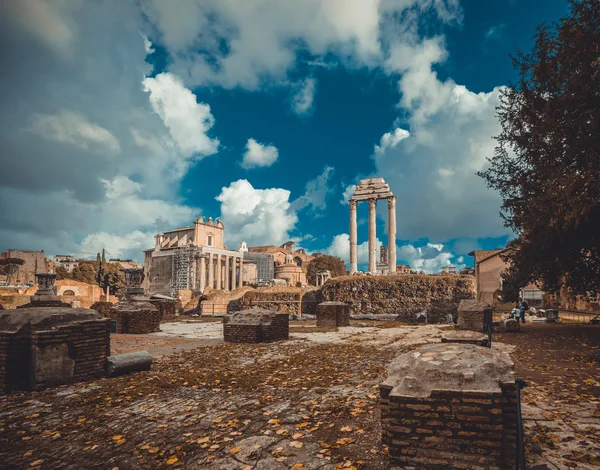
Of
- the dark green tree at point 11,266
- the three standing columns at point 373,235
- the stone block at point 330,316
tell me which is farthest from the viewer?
the dark green tree at point 11,266

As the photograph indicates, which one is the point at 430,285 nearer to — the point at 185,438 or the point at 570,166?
the point at 570,166

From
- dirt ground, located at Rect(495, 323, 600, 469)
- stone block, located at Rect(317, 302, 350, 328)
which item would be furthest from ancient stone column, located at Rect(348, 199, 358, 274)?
dirt ground, located at Rect(495, 323, 600, 469)

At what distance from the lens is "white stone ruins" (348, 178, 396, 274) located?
38.6m

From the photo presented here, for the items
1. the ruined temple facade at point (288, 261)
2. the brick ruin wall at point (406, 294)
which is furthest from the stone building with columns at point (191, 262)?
the brick ruin wall at point (406, 294)

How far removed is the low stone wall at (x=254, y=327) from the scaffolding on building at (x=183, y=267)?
41.4 m

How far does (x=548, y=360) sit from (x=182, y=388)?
8.26 meters

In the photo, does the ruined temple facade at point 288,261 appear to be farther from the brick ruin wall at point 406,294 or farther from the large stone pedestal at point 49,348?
the large stone pedestal at point 49,348

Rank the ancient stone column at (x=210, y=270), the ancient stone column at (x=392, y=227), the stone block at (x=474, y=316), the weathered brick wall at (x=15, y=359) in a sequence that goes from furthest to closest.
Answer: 1. the ancient stone column at (x=210, y=270)
2. the ancient stone column at (x=392, y=227)
3. the stone block at (x=474, y=316)
4. the weathered brick wall at (x=15, y=359)

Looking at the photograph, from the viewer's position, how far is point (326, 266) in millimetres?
85875

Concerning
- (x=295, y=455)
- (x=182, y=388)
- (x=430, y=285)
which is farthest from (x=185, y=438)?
(x=430, y=285)

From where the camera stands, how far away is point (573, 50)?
998 cm

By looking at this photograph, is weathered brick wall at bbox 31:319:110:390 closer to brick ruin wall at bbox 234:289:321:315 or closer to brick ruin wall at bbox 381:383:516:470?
brick ruin wall at bbox 381:383:516:470

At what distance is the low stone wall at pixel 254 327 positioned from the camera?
1224cm

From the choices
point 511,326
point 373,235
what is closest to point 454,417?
point 511,326
